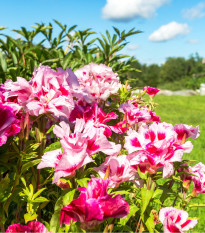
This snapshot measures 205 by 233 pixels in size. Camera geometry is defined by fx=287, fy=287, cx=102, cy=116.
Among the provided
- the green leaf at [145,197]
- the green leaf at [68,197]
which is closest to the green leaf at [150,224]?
the green leaf at [145,197]

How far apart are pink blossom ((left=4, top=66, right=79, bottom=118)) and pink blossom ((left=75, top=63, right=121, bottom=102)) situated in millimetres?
305

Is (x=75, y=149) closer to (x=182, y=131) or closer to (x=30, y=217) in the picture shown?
(x=30, y=217)

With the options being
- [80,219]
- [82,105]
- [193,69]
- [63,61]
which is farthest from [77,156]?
[193,69]

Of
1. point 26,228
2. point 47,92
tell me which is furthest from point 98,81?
point 26,228

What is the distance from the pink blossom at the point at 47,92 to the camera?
1117 mm

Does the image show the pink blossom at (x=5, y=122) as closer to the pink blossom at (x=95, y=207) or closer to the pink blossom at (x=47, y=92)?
the pink blossom at (x=47, y=92)

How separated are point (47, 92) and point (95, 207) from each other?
0.57 m

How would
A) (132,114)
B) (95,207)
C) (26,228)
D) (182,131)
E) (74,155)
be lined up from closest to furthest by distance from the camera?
(95,207), (26,228), (74,155), (182,131), (132,114)

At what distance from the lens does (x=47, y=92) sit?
1.15 m

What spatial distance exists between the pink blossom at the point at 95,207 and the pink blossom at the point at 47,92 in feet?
1.36

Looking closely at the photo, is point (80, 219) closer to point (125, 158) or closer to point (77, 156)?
point (77, 156)

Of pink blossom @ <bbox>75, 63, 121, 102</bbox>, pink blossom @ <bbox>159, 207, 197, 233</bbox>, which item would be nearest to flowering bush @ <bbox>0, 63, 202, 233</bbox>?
pink blossom @ <bbox>159, 207, 197, 233</bbox>

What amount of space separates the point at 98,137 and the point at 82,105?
0.36 meters

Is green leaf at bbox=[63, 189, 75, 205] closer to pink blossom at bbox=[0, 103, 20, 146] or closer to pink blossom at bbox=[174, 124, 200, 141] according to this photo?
pink blossom at bbox=[0, 103, 20, 146]
